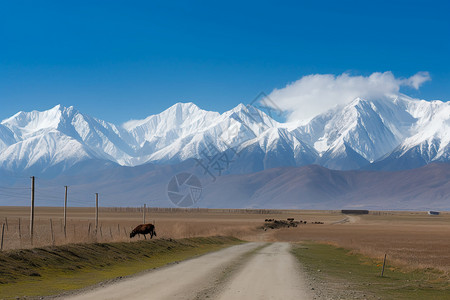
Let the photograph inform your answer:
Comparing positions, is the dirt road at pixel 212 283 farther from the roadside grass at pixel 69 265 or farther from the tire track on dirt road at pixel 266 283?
the roadside grass at pixel 69 265

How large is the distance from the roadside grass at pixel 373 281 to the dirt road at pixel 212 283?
150 cm

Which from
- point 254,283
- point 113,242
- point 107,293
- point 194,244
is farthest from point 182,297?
point 194,244

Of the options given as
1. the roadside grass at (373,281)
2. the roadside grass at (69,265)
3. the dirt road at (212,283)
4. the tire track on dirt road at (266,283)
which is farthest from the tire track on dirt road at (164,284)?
the roadside grass at (373,281)

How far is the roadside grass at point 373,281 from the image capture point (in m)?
26.2

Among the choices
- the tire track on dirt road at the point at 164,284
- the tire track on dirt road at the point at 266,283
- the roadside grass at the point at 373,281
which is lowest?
the roadside grass at the point at 373,281

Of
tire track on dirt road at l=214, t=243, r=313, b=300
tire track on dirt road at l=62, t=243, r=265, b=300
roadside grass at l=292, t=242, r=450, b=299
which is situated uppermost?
tire track on dirt road at l=62, t=243, r=265, b=300

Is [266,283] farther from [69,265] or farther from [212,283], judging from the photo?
[69,265]

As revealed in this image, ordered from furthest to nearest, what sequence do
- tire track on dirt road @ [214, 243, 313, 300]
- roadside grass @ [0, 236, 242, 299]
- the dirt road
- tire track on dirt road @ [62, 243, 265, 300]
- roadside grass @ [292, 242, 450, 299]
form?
roadside grass @ [292, 242, 450, 299], roadside grass @ [0, 236, 242, 299], tire track on dirt road @ [214, 243, 313, 300], the dirt road, tire track on dirt road @ [62, 243, 265, 300]

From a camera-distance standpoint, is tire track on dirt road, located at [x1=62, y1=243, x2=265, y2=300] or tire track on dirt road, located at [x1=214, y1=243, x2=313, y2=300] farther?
tire track on dirt road, located at [x1=214, y1=243, x2=313, y2=300]

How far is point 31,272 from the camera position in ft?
95.1

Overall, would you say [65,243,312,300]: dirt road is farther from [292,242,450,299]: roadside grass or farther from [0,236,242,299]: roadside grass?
[0,236,242,299]: roadside grass

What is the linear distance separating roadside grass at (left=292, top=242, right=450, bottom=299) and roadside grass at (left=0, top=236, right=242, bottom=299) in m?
10.4

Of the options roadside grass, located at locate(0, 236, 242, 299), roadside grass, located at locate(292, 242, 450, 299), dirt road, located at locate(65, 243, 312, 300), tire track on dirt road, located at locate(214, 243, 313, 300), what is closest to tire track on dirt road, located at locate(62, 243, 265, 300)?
dirt road, located at locate(65, 243, 312, 300)

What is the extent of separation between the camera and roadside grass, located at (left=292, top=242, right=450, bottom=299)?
26.2 meters
